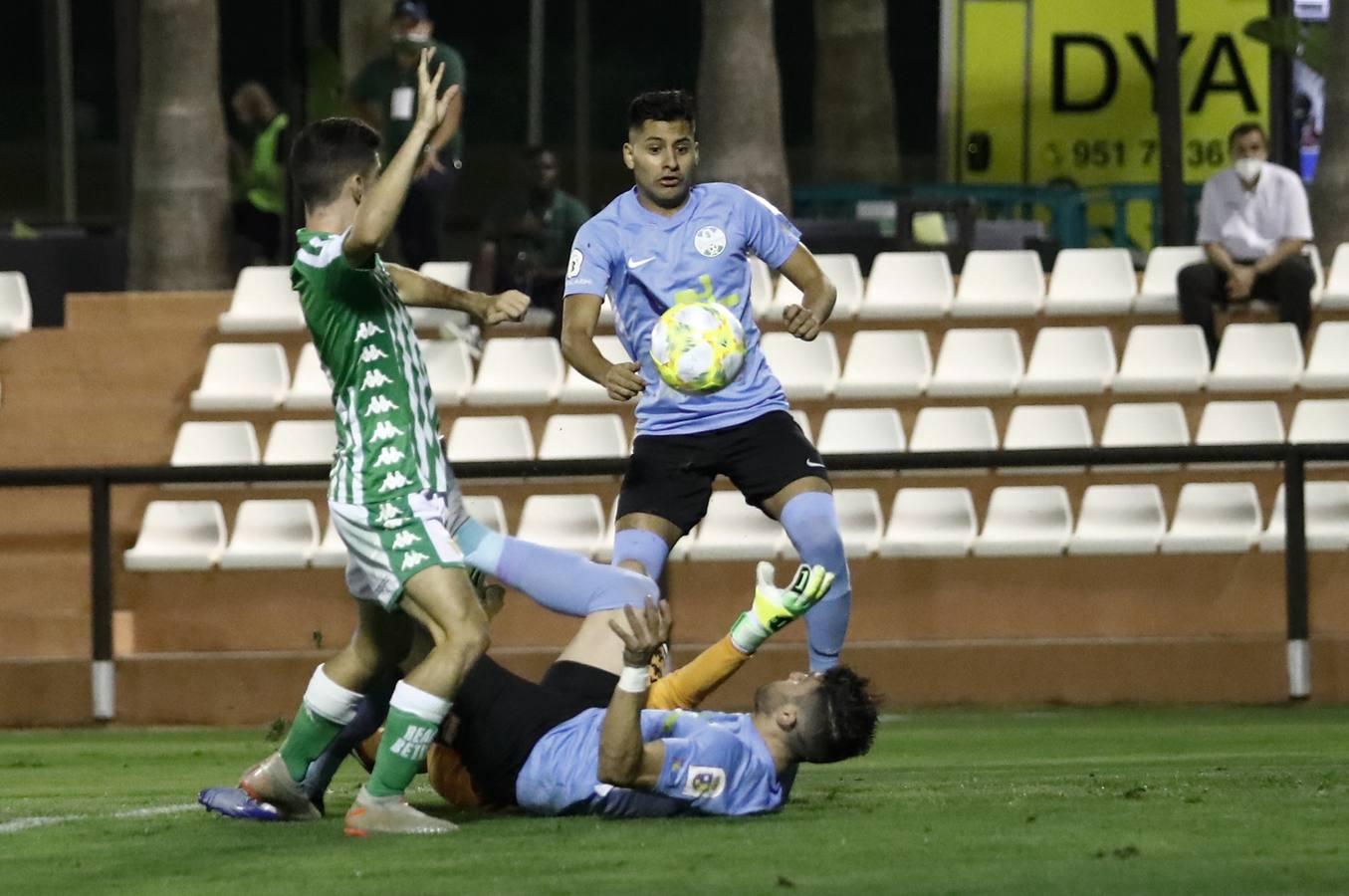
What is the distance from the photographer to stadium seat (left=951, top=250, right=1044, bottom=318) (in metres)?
16.5

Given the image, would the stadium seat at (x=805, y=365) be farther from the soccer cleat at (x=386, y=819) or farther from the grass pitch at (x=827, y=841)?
the soccer cleat at (x=386, y=819)

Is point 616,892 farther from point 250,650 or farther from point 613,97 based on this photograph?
point 613,97

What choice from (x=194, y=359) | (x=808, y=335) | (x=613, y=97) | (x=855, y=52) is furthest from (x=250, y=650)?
(x=613, y=97)

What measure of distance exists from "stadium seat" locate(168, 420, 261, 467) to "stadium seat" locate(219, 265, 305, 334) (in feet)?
4.67

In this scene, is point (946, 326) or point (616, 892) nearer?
point (616, 892)

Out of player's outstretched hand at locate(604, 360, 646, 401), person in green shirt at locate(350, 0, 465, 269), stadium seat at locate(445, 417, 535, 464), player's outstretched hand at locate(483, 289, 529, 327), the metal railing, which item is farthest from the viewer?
person in green shirt at locate(350, 0, 465, 269)

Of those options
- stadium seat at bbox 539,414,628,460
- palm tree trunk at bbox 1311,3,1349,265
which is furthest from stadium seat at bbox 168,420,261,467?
palm tree trunk at bbox 1311,3,1349,265

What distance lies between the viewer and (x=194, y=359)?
54.7 feet

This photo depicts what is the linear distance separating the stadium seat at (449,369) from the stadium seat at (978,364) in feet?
8.69

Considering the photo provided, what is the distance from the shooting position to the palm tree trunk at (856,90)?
22969 mm

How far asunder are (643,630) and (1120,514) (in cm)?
760

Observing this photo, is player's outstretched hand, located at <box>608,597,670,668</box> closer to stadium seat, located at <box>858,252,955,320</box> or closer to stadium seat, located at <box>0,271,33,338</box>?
stadium seat, located at <box>858,252,955,320</box>

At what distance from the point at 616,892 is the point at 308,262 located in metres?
1.94

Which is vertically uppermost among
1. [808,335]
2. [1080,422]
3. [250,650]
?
[808,335]
